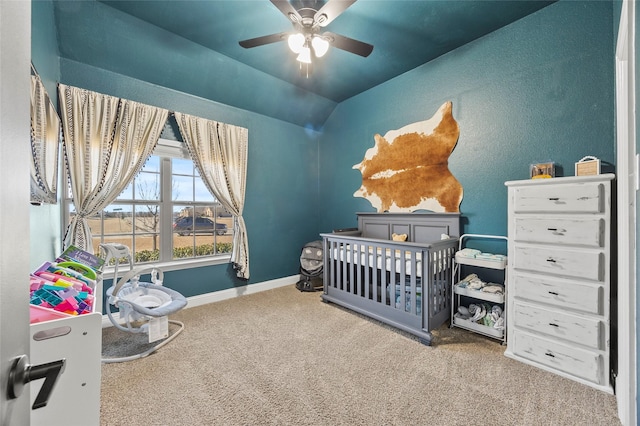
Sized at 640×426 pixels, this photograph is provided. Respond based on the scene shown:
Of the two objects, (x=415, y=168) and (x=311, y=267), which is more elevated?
(x=415, y=168)

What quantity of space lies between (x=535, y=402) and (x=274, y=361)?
162 centimetres

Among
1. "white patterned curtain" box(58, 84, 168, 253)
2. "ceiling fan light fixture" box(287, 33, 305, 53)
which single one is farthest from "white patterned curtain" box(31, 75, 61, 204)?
"ceiling fan light fixture" box(287, 33, 305, 53)

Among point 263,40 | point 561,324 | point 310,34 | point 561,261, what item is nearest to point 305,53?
point 310,34

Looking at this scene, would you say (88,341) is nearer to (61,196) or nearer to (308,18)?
(61,196)

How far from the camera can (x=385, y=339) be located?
222 centimetres

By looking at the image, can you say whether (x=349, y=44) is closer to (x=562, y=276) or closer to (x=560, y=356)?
(x=562, y=276)

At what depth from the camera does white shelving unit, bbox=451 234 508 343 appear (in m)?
2.13

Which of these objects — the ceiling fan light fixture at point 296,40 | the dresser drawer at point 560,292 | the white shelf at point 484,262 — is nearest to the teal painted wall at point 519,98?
the white shelf at point 484,262

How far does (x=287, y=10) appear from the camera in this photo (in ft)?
5.79

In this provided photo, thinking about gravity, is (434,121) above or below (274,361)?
above

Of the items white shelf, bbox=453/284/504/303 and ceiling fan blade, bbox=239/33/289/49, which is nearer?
ceiling fan blade, bbox=239/33/289/49

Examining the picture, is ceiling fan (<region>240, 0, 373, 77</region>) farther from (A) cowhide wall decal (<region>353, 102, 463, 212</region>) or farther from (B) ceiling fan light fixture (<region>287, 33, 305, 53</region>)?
(A) cowhide wall decal (<region>353, 102, 463, 212</region>)

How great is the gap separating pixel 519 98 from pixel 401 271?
6.07 ft

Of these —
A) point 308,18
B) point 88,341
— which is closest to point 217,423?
point 88,341
